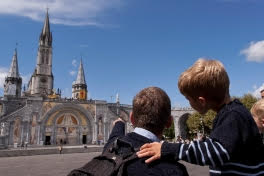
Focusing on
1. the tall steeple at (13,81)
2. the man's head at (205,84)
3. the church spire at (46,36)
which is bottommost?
the man's head at (205,84)

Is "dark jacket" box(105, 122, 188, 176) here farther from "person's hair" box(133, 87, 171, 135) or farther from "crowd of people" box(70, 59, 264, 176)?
"person's hair" box(133, 87, 171, 135)

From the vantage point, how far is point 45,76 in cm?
5206

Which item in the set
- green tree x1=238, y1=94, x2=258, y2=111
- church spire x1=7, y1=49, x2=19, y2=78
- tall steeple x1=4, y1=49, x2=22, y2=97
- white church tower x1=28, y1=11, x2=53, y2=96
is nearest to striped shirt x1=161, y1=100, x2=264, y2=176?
green tree x1=238, y1=94, x2=258, y2=111

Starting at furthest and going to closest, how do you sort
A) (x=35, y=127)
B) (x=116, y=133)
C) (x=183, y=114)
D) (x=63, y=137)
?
(x=183, y=114) < (x=63, y=137) < (x=35, y=127) < (x=116, y=133)

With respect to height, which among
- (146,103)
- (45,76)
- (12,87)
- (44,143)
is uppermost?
(45,76)

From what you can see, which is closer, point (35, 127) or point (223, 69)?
point (223, 69)

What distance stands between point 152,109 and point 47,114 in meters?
42.6

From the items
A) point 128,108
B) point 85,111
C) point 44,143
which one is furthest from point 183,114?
point 44,143

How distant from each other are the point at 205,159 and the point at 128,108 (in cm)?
4968

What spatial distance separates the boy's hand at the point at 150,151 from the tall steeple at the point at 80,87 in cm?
5783

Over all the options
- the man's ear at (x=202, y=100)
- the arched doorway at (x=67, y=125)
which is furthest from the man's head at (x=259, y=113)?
the arched doorway at (x=67, y=125)

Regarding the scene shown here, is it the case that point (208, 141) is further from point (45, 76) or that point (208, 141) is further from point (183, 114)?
point (45, 76)

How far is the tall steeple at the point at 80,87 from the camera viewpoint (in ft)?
191

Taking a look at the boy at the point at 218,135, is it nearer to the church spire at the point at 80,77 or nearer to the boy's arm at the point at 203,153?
the boy's arm at the point at 203,153
